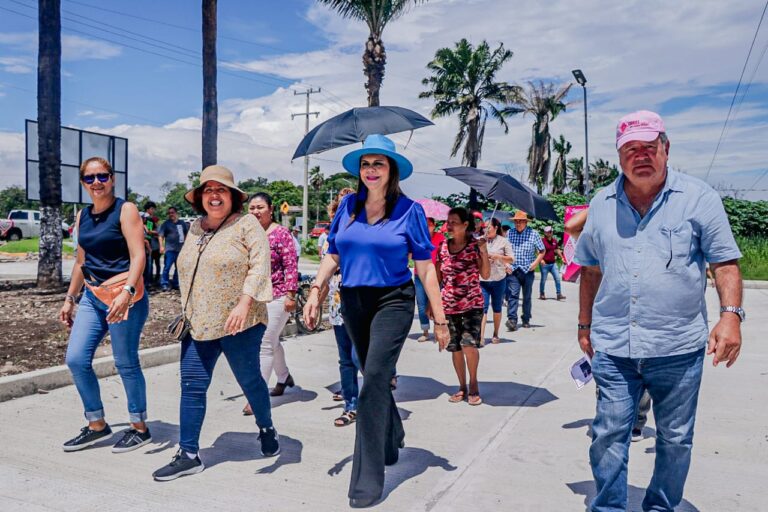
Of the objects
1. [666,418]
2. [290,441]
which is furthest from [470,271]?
[666,418]

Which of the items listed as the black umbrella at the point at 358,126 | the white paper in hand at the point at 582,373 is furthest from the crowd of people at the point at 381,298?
the black umbrella at the point at 358,126

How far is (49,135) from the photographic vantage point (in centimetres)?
Result: 1279

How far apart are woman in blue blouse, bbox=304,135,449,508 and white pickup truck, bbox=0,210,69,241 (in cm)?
3989

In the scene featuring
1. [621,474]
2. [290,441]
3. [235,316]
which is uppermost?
[235,316]

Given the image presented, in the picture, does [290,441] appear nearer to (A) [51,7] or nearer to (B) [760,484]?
(B) [760,484]

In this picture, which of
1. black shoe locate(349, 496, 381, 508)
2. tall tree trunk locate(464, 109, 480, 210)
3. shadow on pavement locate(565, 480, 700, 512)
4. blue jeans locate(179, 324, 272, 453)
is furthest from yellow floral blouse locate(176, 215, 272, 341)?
tall tree trunk locate(464, 109, 480, 210)

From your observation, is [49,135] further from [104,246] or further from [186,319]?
[186,319]

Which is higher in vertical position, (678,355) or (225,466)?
(678,355)

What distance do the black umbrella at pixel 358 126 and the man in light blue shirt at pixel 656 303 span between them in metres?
3.32

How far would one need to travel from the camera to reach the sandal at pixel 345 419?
204 inches

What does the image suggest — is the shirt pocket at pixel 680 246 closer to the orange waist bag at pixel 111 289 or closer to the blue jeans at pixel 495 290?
the orange waist bag at pixel 111 289

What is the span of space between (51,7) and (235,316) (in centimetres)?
1124

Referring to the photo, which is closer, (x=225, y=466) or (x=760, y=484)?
(x=760, y=484)

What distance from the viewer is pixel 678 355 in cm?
304
